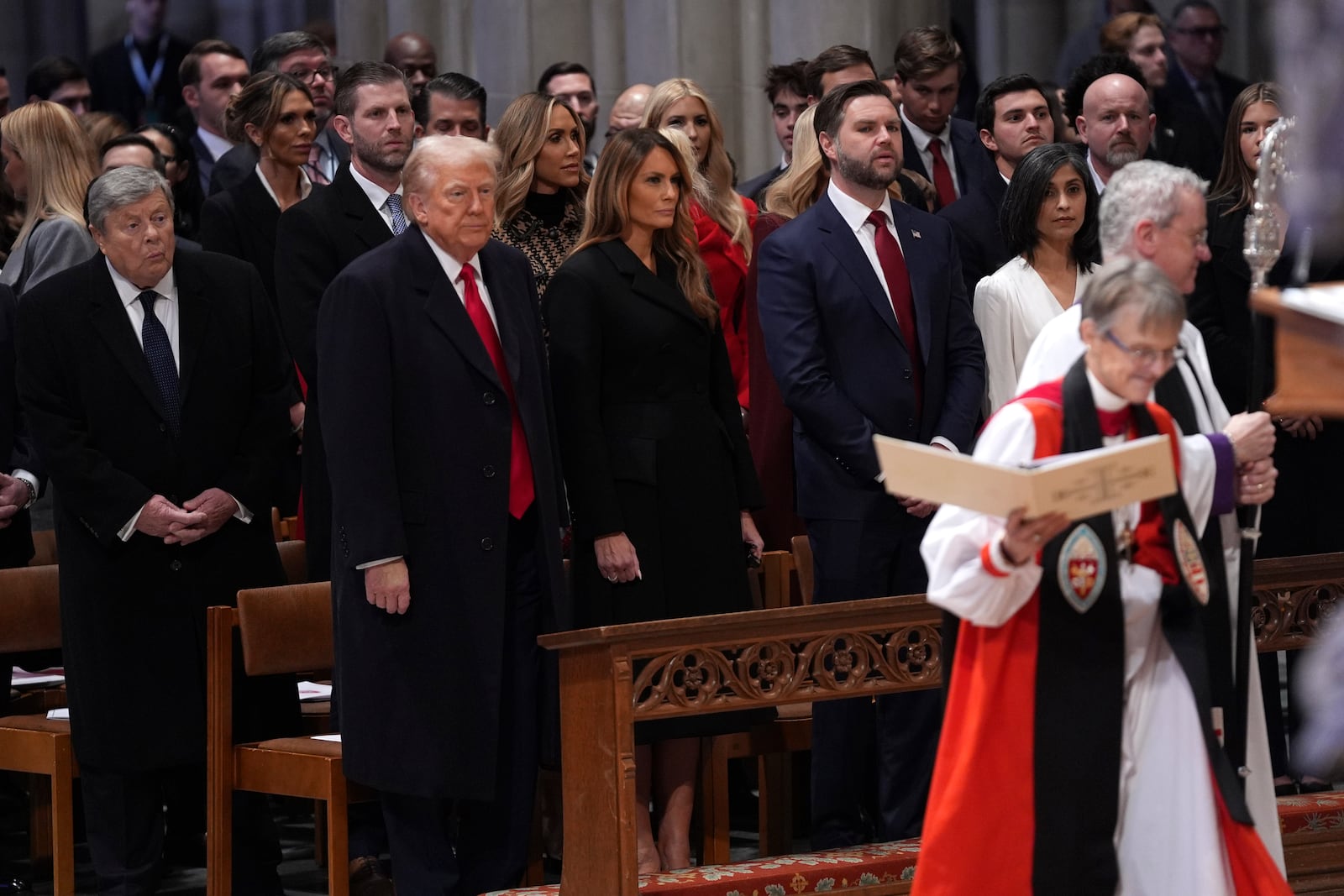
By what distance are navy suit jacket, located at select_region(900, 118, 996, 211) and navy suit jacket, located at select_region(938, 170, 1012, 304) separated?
1111mm

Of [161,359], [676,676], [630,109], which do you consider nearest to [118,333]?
[161,359]

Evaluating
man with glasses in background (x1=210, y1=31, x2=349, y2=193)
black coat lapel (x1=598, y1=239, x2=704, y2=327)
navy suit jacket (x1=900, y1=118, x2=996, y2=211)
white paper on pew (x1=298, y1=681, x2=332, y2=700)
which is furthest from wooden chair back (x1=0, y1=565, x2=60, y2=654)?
navy suit jacket (x1=900, y1=118, x2=996, y2=211)

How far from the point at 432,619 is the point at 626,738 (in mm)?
667

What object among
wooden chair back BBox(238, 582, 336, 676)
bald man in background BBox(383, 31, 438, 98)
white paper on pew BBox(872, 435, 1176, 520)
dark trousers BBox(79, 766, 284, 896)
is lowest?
dark trousers BBox(79, 766, 284, 896)

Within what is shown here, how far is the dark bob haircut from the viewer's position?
5.31m

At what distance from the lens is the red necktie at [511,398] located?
4797mm

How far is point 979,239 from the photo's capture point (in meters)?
5.92

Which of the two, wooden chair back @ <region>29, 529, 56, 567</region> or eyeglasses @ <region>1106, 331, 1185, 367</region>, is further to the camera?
wooden chair back @ <region>29, 529, 56, 567</region>

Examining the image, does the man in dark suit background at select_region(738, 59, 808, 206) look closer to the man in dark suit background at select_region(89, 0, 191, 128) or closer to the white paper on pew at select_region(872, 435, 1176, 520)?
the man in dark suit background at select_region(89, 0, 191, 128)

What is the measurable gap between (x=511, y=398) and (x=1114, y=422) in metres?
1.84

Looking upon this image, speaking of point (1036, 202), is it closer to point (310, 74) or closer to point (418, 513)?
point (418, 513)

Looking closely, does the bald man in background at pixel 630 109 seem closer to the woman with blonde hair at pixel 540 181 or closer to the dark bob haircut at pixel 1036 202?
the woman with blonde hair at pixel 540 181

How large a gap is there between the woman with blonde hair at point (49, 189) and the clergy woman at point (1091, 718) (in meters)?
3.62

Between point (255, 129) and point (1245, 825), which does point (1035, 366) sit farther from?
point (255, 129)
